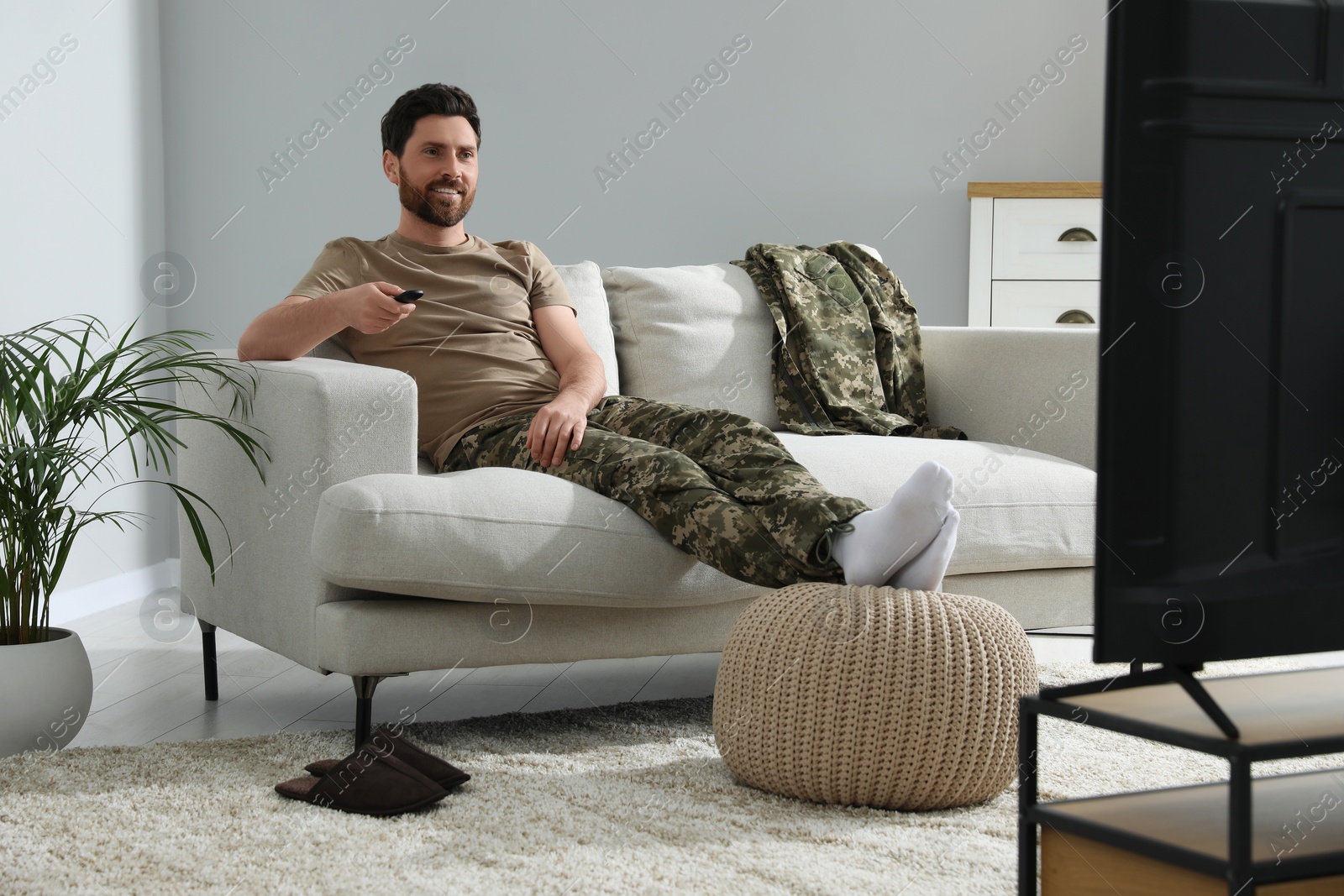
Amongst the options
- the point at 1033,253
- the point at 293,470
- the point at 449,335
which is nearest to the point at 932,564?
the point at 293,470

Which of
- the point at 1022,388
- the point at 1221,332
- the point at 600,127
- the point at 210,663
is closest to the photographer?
the point at 1221,332

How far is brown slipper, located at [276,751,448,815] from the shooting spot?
4.86 feet

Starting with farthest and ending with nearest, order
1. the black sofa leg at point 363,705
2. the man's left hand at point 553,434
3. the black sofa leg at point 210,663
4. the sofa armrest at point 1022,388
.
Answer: the sofa armrest at point 1022,388
the black sofa leg at point 210,663
the man's left hand at point 553,434
the black sofa leg at point 363,705

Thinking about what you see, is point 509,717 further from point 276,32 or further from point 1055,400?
point 276,32

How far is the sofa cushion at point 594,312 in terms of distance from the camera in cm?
251

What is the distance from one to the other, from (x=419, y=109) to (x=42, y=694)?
3.90 ft

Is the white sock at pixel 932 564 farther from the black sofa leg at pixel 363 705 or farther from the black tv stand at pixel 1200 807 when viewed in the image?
the black sofa leg at pixel 363 705

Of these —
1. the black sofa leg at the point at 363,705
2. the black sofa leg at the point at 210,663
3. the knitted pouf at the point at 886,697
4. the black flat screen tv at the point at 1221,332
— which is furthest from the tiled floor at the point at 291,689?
the black flat screen tv at the point at 1221,332

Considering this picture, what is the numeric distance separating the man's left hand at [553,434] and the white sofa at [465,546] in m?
0.12

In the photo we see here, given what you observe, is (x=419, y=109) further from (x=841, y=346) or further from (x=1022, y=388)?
(x=1022, y=388)

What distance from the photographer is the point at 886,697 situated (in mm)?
1461

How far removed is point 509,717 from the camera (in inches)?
78.6

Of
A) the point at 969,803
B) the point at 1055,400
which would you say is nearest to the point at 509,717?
the point at 969,803

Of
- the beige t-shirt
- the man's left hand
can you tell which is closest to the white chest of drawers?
the beige t-shirt
